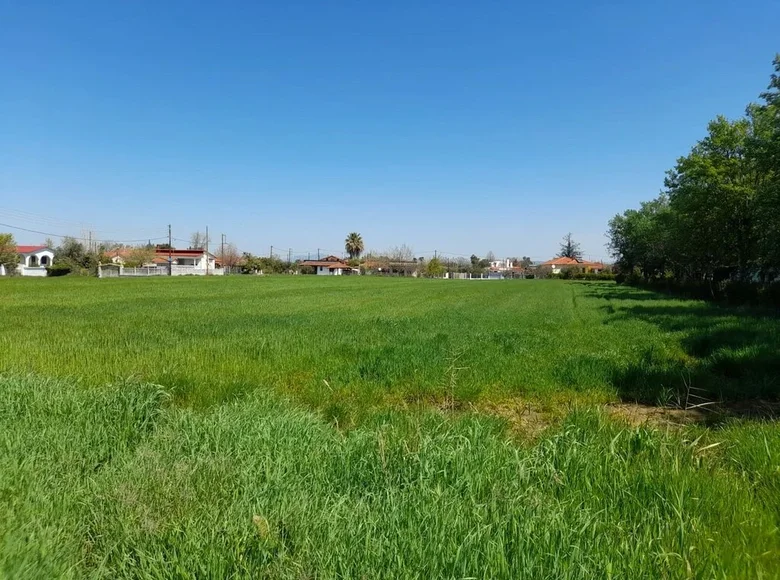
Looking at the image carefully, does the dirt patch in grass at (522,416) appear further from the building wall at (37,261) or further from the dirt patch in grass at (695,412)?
the building wall at (37,261)

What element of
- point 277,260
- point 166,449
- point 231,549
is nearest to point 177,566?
point 231,549

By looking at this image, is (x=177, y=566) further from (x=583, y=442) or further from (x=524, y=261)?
(x=524, y=261)

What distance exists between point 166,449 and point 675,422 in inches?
254

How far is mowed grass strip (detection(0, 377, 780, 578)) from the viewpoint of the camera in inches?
92.5

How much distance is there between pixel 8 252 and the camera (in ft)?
217

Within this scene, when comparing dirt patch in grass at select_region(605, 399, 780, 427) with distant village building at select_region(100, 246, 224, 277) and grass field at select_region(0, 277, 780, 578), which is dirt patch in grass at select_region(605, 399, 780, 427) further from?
distant village building at select_region(100, 246, 224, 277)

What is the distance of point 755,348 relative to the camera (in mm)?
10383

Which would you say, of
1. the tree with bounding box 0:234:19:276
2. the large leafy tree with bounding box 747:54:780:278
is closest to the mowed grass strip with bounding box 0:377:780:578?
the large leafy tree with bounding box 747:54:780:278

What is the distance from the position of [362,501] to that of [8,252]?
83.8 m

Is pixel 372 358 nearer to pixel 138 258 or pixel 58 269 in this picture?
pixel 58 269

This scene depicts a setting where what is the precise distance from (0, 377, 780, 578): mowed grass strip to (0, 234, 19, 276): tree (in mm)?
79815

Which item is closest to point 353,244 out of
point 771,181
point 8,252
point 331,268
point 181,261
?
point 331,268

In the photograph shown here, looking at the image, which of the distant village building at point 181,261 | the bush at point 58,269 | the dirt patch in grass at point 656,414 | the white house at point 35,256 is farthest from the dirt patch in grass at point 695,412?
the white house at point 35,256

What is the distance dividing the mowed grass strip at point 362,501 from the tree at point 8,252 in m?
79.8
